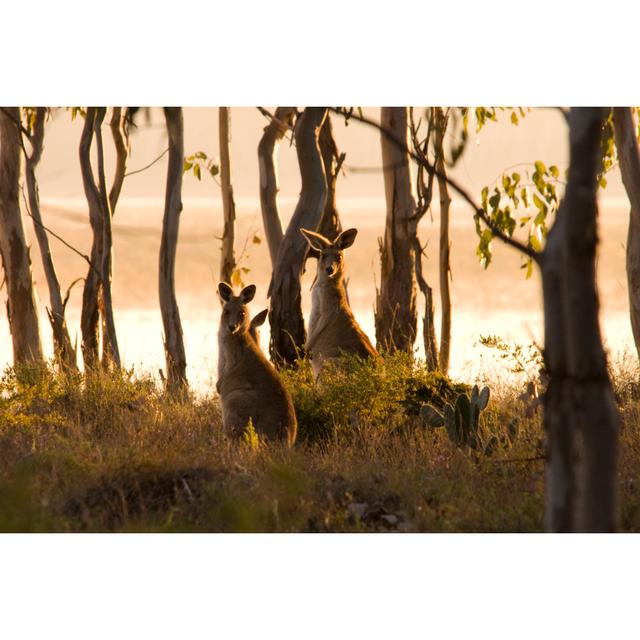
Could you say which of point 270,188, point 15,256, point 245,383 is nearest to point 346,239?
point 245,383

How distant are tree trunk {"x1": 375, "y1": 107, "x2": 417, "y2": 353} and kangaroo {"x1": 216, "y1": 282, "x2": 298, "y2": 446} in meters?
4.84

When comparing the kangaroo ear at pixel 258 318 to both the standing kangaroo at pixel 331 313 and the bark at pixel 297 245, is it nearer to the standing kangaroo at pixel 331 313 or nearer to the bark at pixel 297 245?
the standing kangaroo at pixel 331 313

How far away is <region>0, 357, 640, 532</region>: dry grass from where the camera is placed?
6680 millimetres

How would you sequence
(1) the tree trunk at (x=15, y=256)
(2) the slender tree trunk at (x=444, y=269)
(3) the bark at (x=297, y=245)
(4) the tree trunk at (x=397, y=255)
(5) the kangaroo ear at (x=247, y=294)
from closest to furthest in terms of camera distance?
(5) the kangaroo ear at (x=247, y=294) < (3) the bark at (x=297, y=245) < (4) the tree trunk at (x=397, y=255) < (1) the tree trunk at (x=15, y=256) < (2) the slender tree trunk at (x=444, y=269)

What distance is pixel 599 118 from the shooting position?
4469 millimetres

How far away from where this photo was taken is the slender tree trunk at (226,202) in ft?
49.4

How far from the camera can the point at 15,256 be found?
47.2 ft

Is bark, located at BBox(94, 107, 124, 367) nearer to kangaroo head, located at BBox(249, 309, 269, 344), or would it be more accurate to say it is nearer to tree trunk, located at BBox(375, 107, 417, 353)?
tree trunk, located at BBox(375, 107, 417, 353)

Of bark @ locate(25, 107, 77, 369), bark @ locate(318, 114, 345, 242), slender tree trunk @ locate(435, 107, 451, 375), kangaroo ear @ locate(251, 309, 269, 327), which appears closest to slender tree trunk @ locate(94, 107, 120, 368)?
bark @ locate(25, 107, 77, 369)

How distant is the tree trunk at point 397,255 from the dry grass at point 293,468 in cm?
308

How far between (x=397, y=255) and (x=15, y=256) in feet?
18.0

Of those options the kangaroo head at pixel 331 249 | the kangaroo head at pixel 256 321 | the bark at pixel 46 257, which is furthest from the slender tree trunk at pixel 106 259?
the kangaroo head at pixel 256 321

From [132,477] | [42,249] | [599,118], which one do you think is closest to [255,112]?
[42,249]

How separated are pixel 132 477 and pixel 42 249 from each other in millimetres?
7577
